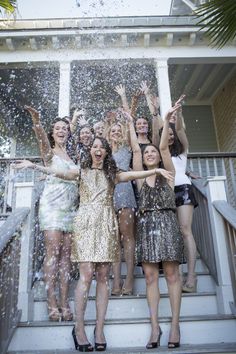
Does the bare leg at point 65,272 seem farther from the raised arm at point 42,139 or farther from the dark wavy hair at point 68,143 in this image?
the dark wavy hair at point 68,143

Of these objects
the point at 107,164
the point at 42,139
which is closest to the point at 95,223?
the point at 107,164

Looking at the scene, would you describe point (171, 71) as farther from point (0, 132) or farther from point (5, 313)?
point (5, 313)

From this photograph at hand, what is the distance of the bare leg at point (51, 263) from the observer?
357 centimetres

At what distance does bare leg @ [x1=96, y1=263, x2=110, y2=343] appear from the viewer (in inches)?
124

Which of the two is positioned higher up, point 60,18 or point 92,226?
point 60,18

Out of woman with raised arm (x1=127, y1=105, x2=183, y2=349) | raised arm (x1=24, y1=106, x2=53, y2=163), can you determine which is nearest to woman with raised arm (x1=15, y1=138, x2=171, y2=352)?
woman with raised arm (x1=127, y1=105, x2=183, y2=349)

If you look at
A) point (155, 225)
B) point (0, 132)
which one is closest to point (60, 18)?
point (0, 132)

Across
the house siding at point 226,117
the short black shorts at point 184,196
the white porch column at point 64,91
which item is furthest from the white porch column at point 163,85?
the short black shorts at point 184,196

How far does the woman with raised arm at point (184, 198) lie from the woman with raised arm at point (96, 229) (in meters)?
0.88

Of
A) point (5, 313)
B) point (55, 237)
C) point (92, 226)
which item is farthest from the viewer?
point (55, 237)

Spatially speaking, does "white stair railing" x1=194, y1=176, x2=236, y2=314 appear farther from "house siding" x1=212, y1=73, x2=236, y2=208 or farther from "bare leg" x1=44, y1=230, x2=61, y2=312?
"house siding" x1=212, y1=73, x2=236, y2=208

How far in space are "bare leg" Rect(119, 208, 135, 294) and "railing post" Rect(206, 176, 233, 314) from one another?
2.69ft

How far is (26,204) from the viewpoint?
4.02 m

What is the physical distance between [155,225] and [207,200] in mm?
1116
